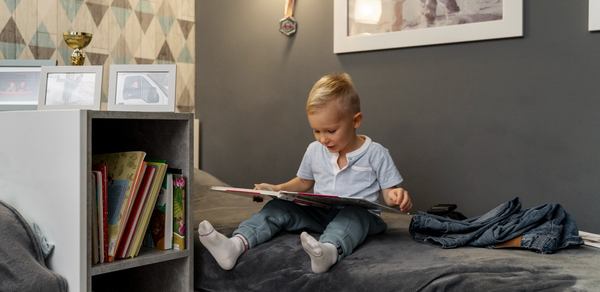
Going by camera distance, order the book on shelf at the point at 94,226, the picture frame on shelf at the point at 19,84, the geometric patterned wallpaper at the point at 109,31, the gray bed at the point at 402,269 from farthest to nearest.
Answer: the geometric patterned wallpaper at the point at 109,31 → the picture frame on shelf at the point at 19,84 → the book on shelf at the point at 94,226 → the gray bed at the point at 402,269

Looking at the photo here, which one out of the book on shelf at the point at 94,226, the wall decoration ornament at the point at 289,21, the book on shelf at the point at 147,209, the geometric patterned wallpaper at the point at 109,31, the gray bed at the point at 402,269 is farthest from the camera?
the wall decoration ornament at the point at 289,21

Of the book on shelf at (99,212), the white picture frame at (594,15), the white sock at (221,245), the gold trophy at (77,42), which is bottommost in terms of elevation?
the white sock at (221,245)

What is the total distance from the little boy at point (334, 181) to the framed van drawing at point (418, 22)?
23.6 inches

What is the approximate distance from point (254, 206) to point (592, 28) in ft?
4.19

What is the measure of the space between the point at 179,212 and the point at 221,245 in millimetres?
164

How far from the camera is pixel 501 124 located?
2195 millimetres

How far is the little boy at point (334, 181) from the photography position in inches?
65.6

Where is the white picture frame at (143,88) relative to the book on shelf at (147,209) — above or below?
above

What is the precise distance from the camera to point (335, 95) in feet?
5.99

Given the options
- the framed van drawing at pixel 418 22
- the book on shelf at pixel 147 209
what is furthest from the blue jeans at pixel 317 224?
the framed van drawing at pixel 418 22

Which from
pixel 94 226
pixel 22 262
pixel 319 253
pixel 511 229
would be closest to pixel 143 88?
pixel 94 226

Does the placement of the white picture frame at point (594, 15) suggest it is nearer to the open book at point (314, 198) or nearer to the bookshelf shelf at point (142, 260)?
the open book at point (314, 198)

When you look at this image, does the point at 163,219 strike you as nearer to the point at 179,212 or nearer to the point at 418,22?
the point at 179,212

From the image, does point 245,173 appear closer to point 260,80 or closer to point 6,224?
point 260,80
